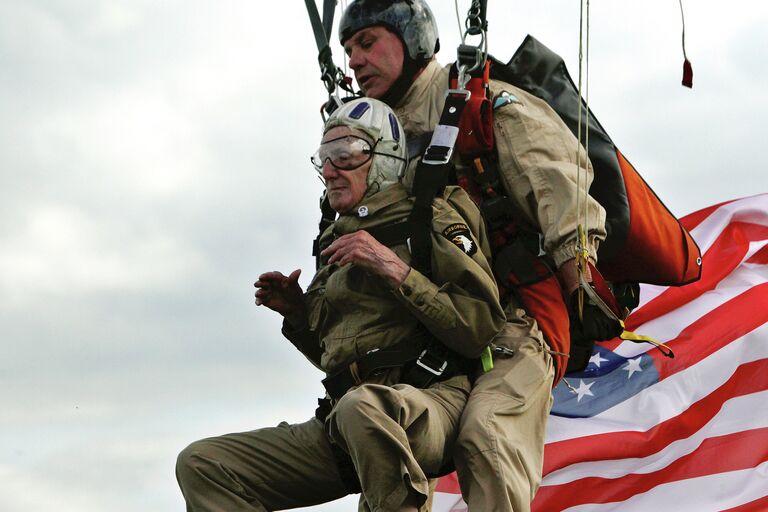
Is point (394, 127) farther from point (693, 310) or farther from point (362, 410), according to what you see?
point (693, 310)

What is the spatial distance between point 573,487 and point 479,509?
4.49 m

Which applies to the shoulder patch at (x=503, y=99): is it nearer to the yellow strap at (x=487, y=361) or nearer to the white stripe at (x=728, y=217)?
the yellow strap at (x=487, y=361)

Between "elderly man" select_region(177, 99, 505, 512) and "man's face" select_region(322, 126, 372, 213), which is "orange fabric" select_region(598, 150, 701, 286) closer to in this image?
"elderly man" select_region(177, 99, 505, 512)

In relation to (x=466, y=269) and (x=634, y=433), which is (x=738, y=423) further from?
(x=466, y=269)

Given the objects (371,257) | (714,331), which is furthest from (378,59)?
(714,331)

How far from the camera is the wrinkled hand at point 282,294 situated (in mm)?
7066

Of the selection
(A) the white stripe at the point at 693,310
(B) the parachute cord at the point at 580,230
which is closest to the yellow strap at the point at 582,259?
(B) the parachute cord at the point at 580,230

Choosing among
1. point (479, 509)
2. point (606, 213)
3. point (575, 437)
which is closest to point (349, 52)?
point (606, 213)

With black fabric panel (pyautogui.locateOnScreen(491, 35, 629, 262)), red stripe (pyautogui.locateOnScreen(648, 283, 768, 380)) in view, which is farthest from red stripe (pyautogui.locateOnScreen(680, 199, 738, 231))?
black fabric panel (pyautogui.locateOnScreen(491, 35, 629, 262))

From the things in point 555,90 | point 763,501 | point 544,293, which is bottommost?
point 763,501

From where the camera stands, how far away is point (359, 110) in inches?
273

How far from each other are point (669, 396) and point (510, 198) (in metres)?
4.29

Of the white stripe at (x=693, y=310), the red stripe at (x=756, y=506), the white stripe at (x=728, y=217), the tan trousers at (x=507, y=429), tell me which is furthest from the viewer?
the white stripe at (x=728, y=217)

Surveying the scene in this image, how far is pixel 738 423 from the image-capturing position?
34.6 feet
